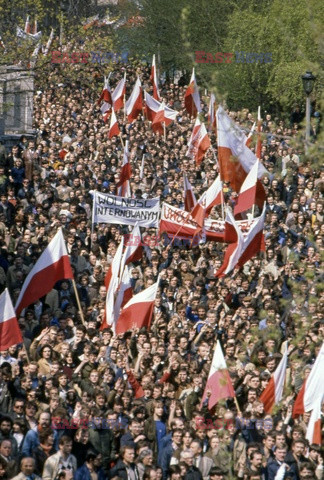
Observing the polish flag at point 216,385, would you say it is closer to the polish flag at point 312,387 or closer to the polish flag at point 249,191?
the polish flag at point 312,387

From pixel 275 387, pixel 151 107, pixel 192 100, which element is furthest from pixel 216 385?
pixel 151 107

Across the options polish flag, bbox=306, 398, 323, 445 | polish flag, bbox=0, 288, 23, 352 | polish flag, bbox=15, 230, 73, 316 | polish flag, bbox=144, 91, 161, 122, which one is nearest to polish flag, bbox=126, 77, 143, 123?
polish flag, bbox=144, 91, 161, 122

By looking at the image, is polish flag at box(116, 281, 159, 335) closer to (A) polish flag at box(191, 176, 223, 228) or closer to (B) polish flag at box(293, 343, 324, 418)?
(B) polish flag at box(293, 343, 324, 418)

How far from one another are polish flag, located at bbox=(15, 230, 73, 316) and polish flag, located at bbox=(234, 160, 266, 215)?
3.98m

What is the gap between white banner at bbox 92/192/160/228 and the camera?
23.7m

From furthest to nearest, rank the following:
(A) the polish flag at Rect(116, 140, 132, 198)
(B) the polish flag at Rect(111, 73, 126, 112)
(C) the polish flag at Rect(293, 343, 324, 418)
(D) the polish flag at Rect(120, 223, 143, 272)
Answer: (B) the polish flag at Rect(111, 73, 126, 112), (A) the polish flag at Rect(116, 140, 132, 198), (D) the polish flag at Rect(120, 223, 143, 272), (C) the polish flag at Rect(293, 343, 324, 418)

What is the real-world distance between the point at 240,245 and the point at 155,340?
134 inches

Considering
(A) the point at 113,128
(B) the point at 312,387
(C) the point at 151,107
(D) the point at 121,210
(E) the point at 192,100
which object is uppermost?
(B) the point at 312,387

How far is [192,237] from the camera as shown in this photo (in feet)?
77.4

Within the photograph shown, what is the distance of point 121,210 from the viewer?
23750 millimetres

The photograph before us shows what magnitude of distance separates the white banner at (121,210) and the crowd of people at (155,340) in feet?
1.40

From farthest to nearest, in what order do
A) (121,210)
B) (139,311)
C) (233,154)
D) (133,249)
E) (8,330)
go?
(121,210), (233,154), (133,249), (139,311), (8,330)

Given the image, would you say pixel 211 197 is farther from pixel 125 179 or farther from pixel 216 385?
pixel 216 385

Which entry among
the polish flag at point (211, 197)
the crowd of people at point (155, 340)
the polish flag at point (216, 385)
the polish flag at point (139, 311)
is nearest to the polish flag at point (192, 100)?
the crowd of people at point (155, 340)
